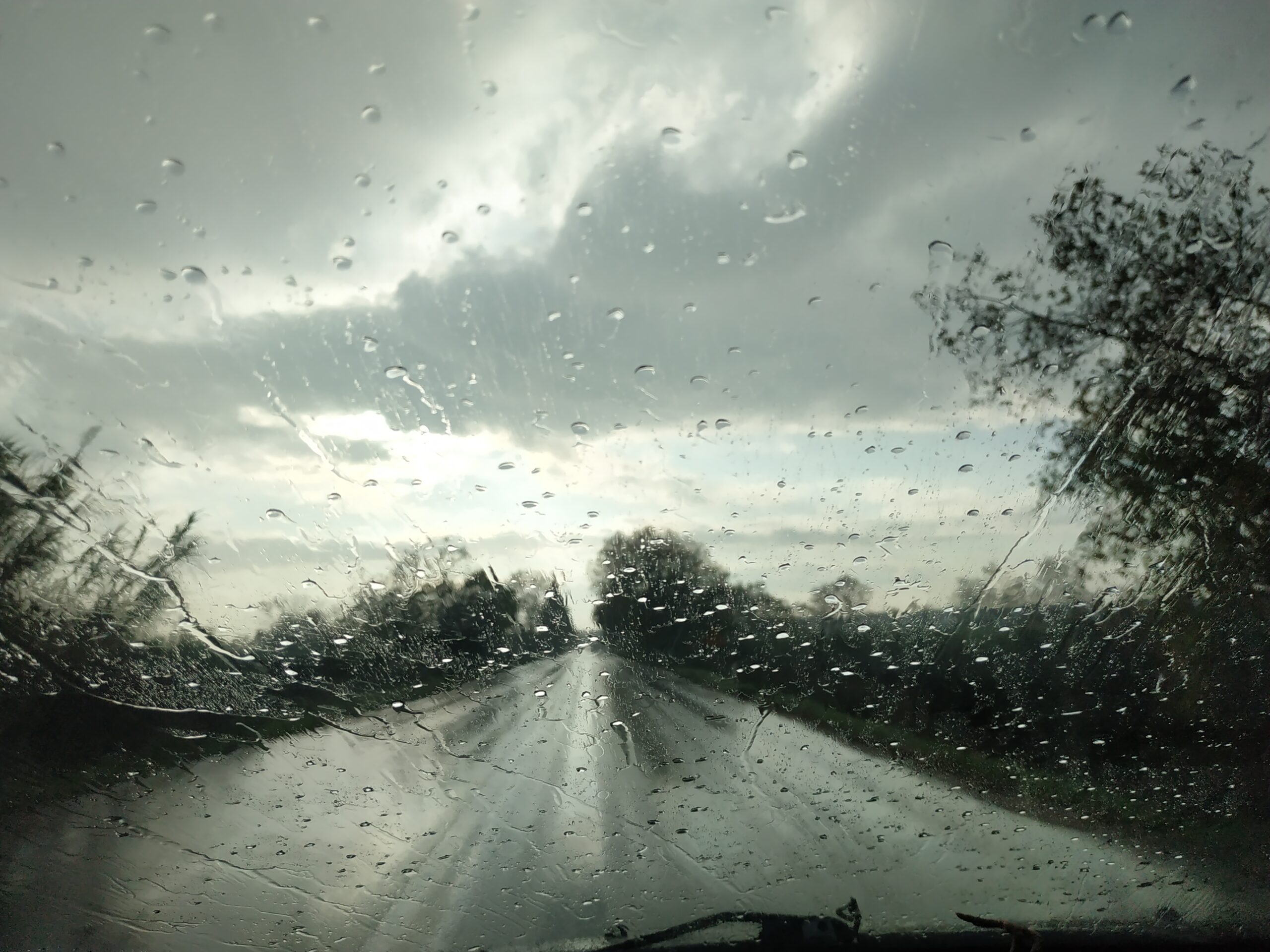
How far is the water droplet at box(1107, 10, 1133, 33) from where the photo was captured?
9.17 ft

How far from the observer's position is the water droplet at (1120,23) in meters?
2.79

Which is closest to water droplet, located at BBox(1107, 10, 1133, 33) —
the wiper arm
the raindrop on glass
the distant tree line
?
the raindrop on glass

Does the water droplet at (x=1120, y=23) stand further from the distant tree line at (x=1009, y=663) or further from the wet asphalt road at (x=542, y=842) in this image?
the wet asphalt road at (x=542, y=842)

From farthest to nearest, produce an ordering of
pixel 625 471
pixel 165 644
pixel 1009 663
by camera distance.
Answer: pixel 1009 663, pixel 165 644, pixel 625 471

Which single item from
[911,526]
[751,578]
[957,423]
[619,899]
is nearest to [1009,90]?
[957,423]

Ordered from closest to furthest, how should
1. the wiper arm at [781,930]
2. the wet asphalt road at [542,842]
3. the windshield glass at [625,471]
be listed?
the windshield glass at [625,471] → the wiper arm at [781,930] → the wet asphalt road at [542,842]

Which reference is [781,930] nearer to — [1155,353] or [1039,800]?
[1039,800]

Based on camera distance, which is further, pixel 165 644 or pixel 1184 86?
pixel 165 644

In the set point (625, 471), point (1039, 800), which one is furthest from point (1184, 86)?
point (1039, 800)

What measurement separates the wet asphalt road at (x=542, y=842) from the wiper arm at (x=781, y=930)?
0.36 feet

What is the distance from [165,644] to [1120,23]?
5195 mm

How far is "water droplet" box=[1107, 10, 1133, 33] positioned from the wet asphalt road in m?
3.99

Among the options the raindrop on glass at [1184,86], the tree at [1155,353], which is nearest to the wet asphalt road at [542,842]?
the tree at [1155,353]

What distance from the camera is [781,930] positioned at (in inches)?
185
